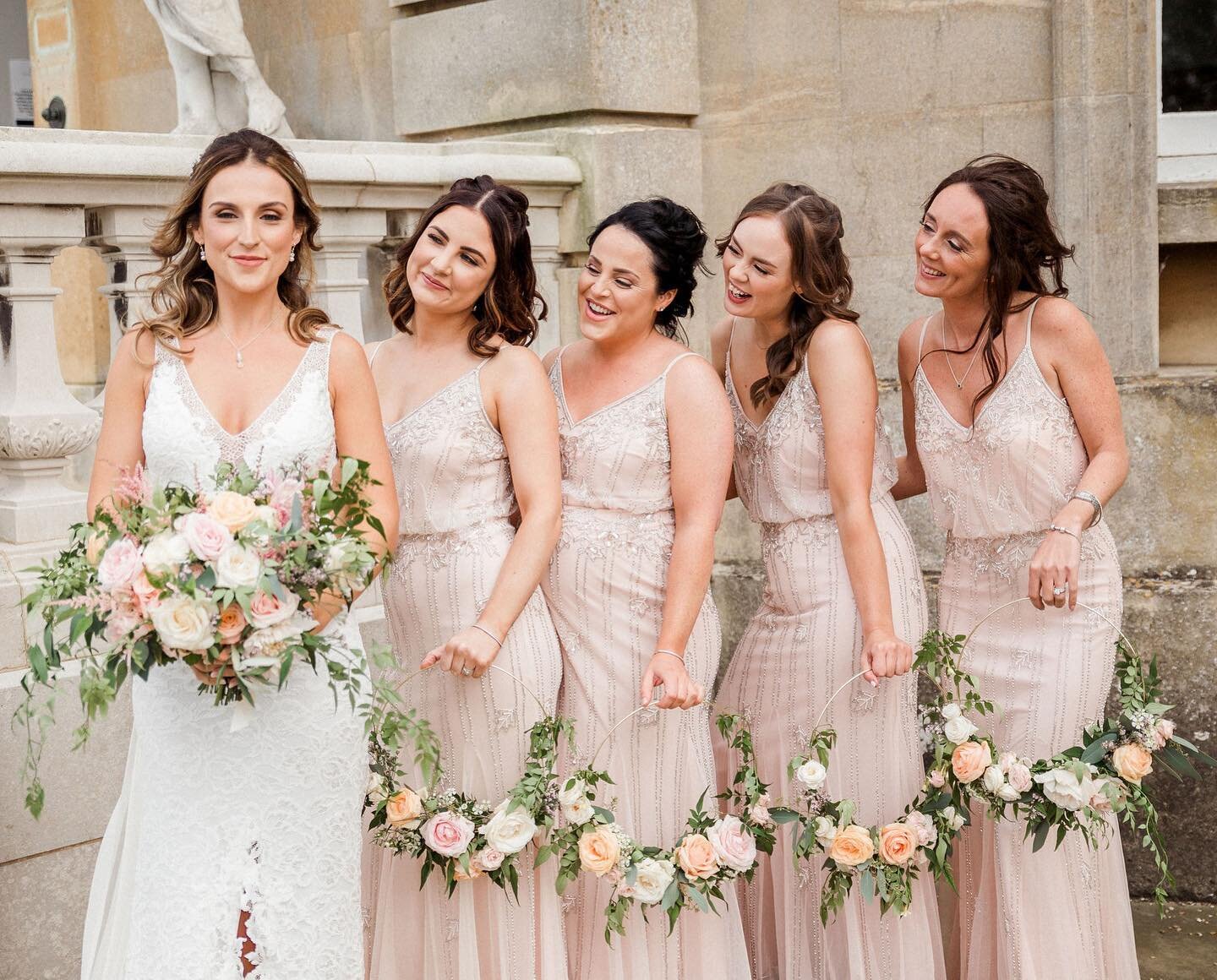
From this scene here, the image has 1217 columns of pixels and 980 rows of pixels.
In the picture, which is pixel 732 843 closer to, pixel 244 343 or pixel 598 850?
pixel 598 850

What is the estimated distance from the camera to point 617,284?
12.9ft

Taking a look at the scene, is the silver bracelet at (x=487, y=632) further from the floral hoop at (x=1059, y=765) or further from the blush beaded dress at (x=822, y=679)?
the floral hoop at (x=1059, y=765)

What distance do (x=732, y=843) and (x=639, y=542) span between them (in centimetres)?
79

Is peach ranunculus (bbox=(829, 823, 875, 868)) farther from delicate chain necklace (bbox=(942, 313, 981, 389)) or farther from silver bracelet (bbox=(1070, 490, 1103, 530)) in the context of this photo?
delicate chain necklace (bbox=(942, 313, 981, 389))

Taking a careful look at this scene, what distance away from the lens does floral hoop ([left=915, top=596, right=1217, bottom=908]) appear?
13.0 feet

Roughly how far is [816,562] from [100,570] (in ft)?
6.58

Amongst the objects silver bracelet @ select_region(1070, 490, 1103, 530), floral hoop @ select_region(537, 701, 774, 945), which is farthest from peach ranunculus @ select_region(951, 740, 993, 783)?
silver bracelet @ select_region(1070, 490, 1103, 530)

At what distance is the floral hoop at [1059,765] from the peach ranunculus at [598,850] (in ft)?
3.01

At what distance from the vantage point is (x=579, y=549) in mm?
3992

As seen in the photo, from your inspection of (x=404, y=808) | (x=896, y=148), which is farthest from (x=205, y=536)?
(x=896, y=148)

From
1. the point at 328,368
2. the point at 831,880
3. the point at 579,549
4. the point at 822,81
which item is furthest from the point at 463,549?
the point at 822,81

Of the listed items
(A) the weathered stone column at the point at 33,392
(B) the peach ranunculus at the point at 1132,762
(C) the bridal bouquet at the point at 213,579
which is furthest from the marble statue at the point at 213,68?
(B) the peach ranunculus at the point at 1132,762

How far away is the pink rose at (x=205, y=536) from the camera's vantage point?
2844 mm

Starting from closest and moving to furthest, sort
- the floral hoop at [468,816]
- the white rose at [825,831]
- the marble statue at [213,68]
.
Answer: the floral hoop at [468,816], the white rose at [825,831], the marble statue at [213,68]
